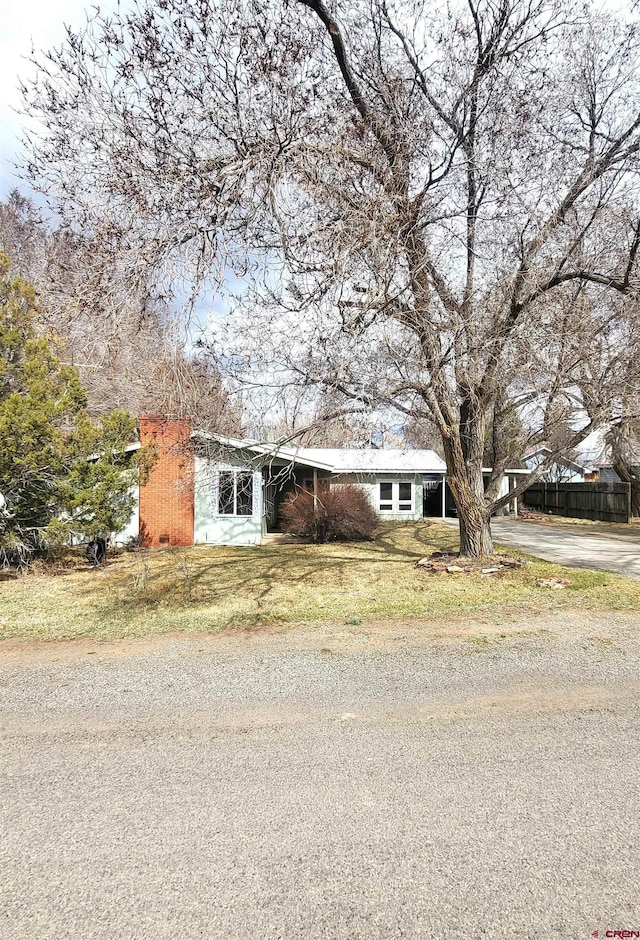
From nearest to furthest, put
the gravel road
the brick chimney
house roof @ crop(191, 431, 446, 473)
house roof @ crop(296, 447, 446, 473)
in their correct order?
the gravel road
the brick chimney
house roof @ crop(191, 431, 446, 473)
house roof @ crop(296, 447, 446, 473)

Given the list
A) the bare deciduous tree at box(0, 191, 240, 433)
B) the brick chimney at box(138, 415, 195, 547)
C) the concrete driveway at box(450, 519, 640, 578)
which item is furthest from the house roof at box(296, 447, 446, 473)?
the bare deciduous tree at box(0, 191, 240, 433)

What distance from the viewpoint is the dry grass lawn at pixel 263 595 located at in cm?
677

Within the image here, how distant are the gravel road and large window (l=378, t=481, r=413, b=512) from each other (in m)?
18.7

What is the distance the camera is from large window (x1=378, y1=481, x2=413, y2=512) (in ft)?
77.9

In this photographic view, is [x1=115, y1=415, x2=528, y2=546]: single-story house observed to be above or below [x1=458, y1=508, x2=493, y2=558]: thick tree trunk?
above

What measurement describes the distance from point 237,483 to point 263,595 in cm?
774

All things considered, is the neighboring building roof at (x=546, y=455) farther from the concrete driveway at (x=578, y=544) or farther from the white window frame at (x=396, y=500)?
the white window frame at (x=396, y=500)

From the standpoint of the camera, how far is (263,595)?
8.27 meters

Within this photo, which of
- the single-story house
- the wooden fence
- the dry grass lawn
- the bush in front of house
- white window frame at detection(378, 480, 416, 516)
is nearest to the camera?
the dry grass lawn

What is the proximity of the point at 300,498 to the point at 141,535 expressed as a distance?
5032 mm

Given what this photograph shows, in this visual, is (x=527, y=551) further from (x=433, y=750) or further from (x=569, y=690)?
(x=433, y=750)

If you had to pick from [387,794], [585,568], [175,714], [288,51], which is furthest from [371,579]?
[288,51]

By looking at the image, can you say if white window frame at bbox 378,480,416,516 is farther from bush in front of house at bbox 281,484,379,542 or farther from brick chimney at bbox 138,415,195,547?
brick chimney at bbox 138,415,195,547

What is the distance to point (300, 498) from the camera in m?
17.1
